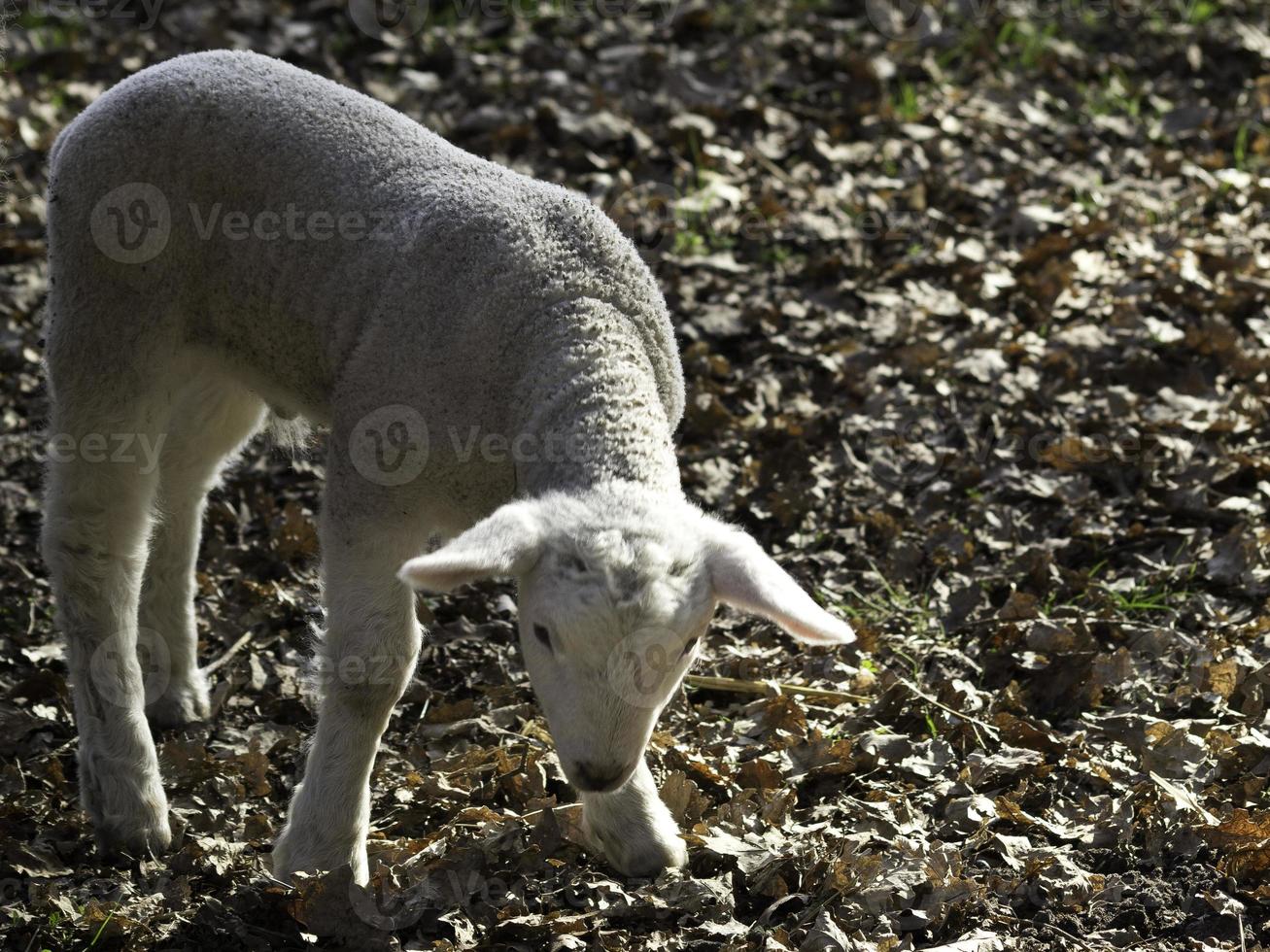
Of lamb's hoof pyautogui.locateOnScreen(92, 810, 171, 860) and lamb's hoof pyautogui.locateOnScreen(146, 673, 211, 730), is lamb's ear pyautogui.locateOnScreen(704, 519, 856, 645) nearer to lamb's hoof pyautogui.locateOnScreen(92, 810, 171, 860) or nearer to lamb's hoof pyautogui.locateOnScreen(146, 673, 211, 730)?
lamb's hoof pyautogui.locateOnScreen(92, 810, 171, 860)

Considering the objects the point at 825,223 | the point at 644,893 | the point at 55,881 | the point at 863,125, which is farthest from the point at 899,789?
the point at 863,125

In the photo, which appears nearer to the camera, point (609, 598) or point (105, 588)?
point (609, 598)

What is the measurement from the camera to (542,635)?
3373 millimetres

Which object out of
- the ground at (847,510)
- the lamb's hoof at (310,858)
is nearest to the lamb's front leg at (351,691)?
the lamb's hoof at (310,858)

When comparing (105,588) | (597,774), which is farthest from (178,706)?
(597,774)

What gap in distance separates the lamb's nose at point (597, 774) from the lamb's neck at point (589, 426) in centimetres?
65

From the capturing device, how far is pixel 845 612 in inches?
210

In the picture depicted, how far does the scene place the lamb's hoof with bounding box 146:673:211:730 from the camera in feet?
16.2

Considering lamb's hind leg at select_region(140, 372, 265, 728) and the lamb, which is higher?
the lamb

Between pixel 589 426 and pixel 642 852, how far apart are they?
1192mm

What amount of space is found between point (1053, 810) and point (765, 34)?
21.9 ft

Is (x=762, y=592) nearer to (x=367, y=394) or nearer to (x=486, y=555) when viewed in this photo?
(x=486, y=555)

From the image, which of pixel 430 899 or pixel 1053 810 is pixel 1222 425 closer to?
pixel 1053 810

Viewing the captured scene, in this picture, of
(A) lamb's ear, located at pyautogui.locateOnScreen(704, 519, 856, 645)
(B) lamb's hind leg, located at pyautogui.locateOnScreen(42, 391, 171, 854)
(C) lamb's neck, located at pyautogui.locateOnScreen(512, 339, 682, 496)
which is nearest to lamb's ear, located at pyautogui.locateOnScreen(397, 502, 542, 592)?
(C) lamb's neck, located at pyautogui.locateOnScreen(512, 339, 682, 496)
